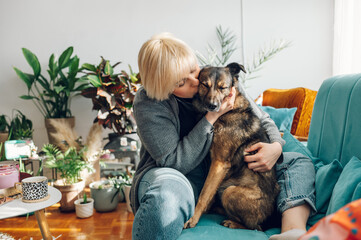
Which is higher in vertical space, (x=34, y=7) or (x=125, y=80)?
(x=34, y=7)

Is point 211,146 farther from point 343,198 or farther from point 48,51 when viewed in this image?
point 48,51

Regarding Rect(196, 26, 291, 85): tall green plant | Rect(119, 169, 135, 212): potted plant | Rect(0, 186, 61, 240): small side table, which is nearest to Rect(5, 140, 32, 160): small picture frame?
Rect(119, 169, 135, 212): potted plant

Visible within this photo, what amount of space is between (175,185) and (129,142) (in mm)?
2073

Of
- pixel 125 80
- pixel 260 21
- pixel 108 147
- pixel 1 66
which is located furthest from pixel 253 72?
pixel 1 66

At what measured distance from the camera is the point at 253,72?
3707 mm

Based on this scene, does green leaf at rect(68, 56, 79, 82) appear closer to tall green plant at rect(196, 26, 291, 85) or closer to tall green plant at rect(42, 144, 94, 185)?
tall green plant at rect(42, 144, 94, 185)

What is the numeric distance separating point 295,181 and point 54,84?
125 inches

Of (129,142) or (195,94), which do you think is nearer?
(195,94)

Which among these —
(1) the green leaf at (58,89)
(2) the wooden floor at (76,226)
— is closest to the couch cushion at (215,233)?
(2) the wooden floor at (76,226)

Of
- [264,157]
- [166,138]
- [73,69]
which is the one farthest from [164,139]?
[73,69]

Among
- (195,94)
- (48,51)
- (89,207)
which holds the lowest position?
(89,207)

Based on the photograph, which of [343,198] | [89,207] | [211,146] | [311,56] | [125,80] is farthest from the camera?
[311,56]

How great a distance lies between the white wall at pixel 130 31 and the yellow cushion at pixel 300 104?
78 centimetres

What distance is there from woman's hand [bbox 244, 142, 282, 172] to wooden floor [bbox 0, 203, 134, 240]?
142cm
